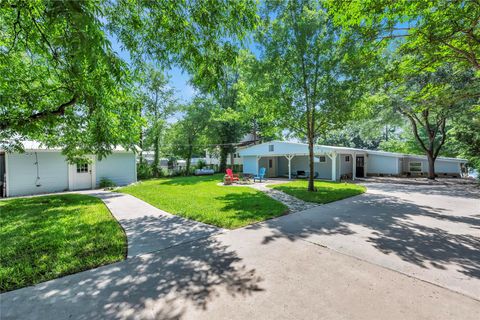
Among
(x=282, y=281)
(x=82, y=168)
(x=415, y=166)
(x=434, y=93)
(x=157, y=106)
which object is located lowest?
(x=282, y=281)

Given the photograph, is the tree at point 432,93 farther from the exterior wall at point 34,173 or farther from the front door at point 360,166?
the exterior wall at point 34,173

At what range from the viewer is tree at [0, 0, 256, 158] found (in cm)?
239

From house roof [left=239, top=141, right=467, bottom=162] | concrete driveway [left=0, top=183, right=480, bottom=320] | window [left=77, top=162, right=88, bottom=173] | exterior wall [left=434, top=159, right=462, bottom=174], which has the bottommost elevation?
concrete driveway [left=0, top=183, right=480, bottom=320]

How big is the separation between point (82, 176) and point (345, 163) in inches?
794

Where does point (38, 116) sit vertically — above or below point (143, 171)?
above

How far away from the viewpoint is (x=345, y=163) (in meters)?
19.0

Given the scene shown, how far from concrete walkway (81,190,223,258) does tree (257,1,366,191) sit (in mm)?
7285

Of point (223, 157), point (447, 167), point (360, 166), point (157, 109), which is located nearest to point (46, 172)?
point (157, 109)

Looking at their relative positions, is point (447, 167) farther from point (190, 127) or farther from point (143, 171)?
point (143, 171)

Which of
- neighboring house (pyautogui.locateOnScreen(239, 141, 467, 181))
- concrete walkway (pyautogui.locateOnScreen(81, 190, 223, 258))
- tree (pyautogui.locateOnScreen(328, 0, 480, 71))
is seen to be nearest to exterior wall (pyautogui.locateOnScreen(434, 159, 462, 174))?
neighboring house (pyautogui.locateOnScreen(239, 141, 467, 181))

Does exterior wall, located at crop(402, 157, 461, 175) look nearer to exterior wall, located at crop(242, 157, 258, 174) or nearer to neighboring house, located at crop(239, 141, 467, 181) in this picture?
neighboring house, located at crop(239, 141, 467, 181)

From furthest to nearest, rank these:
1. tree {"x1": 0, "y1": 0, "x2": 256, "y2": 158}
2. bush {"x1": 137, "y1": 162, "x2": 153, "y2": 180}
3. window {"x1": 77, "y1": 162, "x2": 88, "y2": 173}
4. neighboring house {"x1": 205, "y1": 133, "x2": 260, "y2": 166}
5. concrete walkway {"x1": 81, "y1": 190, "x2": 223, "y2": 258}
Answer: neighboring house {"x1": 205, "y1": 133, "x2": 260, "y2": 166}, bush {"x1": 137, "y1": 162, "x2": 153, "y2": 180}, window {"x1": 77, "y1": 162, "x2": 88, "y2": 173}, concrete walkway {"x1": 81, "y1": 190, "x2": 223, "y2": 258}, tree {"x1": 0, "y1": 0, "x2": 256, "y2": 158}

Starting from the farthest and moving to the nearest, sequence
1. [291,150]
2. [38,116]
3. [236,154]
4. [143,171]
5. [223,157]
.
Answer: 1. [236,154]
2. [223,157]
3. [143,171]
4. [291,150]
5. [38,116]

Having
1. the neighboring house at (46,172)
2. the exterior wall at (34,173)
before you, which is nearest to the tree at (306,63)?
the neighboring house at (46,172)
